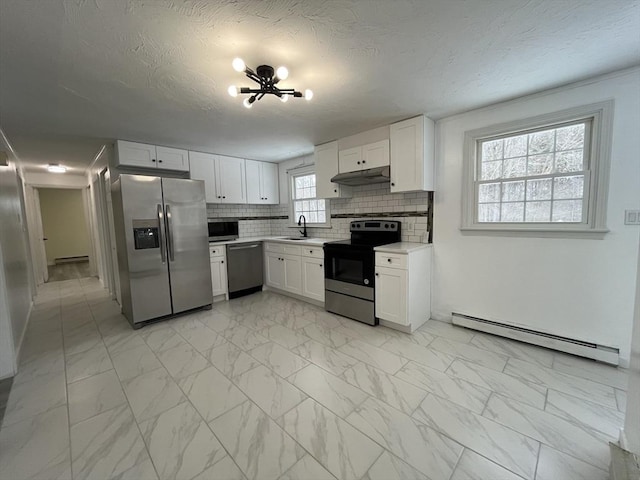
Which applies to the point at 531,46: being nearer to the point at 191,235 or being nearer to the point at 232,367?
the point at 232,367

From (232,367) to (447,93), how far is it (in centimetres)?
309

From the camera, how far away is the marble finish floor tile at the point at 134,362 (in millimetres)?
2281

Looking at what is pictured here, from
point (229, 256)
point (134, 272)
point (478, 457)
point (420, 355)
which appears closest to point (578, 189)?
point (420, 355)

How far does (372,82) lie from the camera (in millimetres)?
2162

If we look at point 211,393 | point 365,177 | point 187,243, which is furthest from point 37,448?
point 365,177

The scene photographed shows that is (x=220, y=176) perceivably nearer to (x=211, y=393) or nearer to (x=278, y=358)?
(x=278, y=358)

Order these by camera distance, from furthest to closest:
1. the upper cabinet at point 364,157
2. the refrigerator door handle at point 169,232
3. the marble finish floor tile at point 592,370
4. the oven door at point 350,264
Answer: the refrigerator door handle at point 169,232 → the upper cabinet at point 364,157 → the oven door at point 350,264 → the marble finish floor tile at point 592,370

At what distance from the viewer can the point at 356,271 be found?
10.6 feet

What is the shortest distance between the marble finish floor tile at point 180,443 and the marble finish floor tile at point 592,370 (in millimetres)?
2677

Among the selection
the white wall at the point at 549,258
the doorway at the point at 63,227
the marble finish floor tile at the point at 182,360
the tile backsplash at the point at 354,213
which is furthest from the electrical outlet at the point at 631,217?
the doorway at the point at 63,227

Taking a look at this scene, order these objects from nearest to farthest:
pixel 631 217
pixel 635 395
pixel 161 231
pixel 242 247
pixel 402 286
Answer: pixel 635 395 < pixel 631 217 < pixel 402 286 < pixel 161 231 < pixel 242 247

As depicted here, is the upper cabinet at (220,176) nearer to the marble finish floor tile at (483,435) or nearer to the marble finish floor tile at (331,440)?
the marble finish floor tile at (331,440)

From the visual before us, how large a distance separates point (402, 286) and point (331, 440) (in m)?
1.64

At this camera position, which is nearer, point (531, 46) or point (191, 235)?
point (531, 46)
